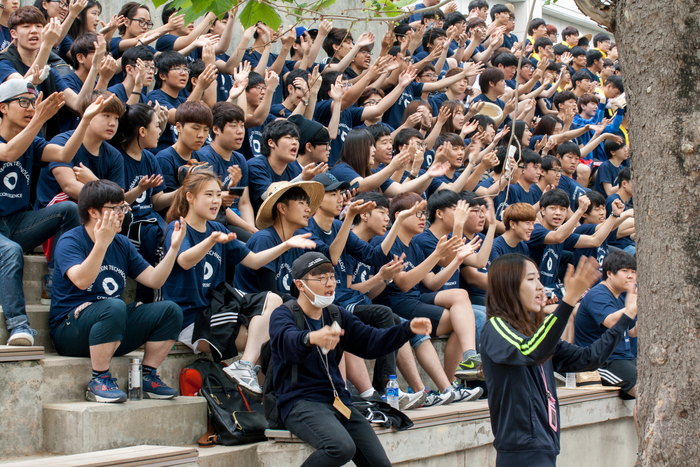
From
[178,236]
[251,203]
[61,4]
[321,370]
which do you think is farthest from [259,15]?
[61,4]

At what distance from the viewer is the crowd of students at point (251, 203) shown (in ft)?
15.1

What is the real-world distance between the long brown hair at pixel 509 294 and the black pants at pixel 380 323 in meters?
1.80

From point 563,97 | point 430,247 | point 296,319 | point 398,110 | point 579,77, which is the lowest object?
point 296,319

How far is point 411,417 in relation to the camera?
5.00 metres

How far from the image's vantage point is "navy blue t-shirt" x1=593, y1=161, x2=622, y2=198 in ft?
36.1

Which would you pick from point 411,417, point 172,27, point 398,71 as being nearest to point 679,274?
point 411,417

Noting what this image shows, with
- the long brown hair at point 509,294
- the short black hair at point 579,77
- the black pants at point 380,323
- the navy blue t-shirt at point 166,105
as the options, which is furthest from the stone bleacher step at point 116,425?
the short black hair at point 579,77

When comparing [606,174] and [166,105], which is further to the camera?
[606,174]

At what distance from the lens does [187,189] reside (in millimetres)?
5195

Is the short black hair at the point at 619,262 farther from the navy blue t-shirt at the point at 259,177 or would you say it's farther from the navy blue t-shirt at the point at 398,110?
the navy blue t-shirt at the point at 398,110

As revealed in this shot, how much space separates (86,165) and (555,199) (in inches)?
204

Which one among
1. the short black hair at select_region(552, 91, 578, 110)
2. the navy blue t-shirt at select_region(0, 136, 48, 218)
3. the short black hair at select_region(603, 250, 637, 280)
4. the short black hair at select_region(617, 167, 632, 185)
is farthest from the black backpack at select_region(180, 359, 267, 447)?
the short black hair at select_region(552, 91, 578, 110)

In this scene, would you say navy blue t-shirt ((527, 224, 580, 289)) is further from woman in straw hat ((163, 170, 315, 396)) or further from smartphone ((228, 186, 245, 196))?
woman in straw hat ((163, 170, 315, 396))

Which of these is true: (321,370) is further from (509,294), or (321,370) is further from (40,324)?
(40,324)
